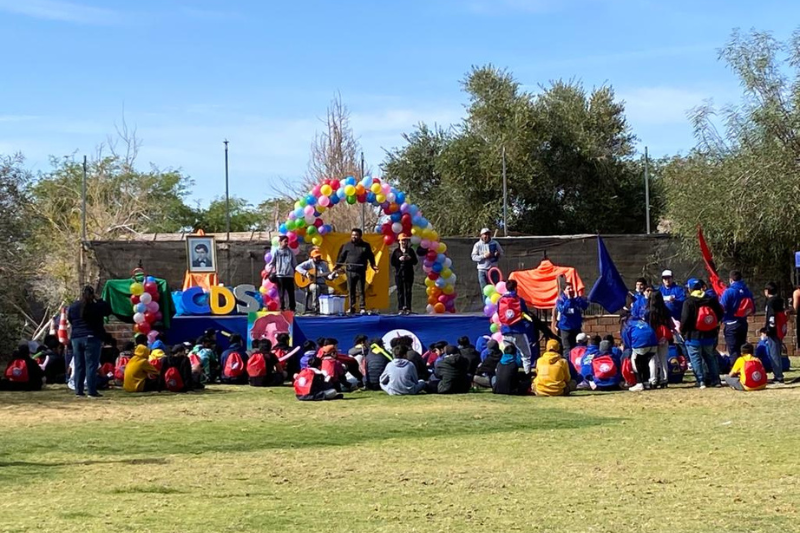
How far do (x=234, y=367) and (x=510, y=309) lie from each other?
4.82 metres

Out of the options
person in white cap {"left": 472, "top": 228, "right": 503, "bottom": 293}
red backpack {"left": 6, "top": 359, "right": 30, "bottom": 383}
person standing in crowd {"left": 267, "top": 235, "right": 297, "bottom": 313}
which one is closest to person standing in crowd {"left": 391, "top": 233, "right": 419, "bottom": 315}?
person in white cap {"left": 472, "top": 228, "right": 503, "bottom": 293}

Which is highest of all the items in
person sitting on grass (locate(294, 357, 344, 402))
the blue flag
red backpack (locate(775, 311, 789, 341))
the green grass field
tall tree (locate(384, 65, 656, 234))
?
tall tree (locate(384, 65, 656, 234))

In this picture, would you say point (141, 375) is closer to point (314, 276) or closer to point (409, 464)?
point (314, 276)

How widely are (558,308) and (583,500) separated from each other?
1017cm

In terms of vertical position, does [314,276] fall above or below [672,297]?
above

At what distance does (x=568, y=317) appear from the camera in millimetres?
18125

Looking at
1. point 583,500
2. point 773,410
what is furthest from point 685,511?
point 773,410

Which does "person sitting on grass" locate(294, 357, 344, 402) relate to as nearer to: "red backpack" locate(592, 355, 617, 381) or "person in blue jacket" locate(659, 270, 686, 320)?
"red backpack" locate(592, 355, 617, 381)

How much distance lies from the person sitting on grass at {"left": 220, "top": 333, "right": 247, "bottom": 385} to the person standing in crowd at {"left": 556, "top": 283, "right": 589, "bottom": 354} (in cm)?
543

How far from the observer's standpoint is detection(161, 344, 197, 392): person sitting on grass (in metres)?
17.6

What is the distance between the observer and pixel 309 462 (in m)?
10.4

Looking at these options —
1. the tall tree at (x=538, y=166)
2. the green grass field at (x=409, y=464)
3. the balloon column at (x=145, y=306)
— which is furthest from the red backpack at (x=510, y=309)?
the tall tree at (x=538, y=166)

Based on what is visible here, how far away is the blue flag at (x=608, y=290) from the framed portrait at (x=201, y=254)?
8.73m

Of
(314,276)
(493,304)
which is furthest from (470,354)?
(314,276)
